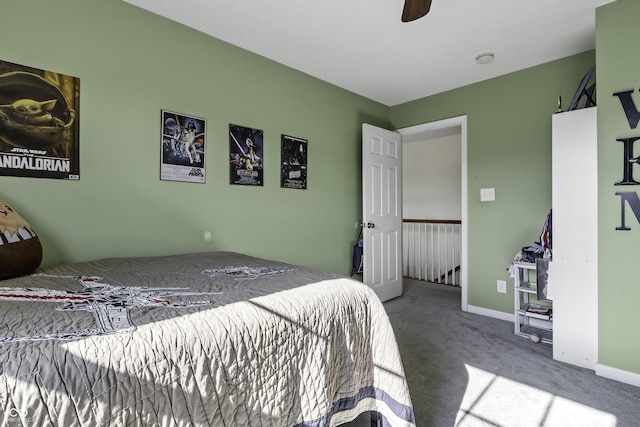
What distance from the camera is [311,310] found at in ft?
4.02

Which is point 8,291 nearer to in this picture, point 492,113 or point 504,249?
point 504,249

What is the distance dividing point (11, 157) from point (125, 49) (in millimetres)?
945

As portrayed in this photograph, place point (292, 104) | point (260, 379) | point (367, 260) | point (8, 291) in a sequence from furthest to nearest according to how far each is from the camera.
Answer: point (367, 260) < point (292, 104) < point (8, 291) < point (260, 379)

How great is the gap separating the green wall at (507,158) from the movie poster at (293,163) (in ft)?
5.92

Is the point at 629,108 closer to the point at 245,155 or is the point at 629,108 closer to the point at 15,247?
the point at 245,155

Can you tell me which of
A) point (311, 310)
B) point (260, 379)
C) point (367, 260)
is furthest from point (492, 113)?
point (260, 379)

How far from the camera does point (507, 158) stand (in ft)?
10.6

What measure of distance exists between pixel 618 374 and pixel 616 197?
3.75ft

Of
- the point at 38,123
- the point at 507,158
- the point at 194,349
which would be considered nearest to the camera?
the point at 194,349

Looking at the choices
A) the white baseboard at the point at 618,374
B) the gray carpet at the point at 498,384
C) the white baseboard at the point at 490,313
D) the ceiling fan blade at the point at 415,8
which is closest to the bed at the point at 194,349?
the gray carpet at the point at 498,384

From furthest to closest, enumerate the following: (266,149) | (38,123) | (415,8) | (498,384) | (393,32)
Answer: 1. (266,149)
2. (393,32)
3. (498,384)
4. (38,123)
5. (415,8)

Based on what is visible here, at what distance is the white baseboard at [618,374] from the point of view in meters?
2.00

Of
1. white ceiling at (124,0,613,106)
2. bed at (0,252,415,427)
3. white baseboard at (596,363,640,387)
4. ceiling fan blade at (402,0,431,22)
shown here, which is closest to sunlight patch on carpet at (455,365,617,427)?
white baseboard at (596,363,640,387)

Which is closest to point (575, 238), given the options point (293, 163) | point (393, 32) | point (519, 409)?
point (519, 409)
